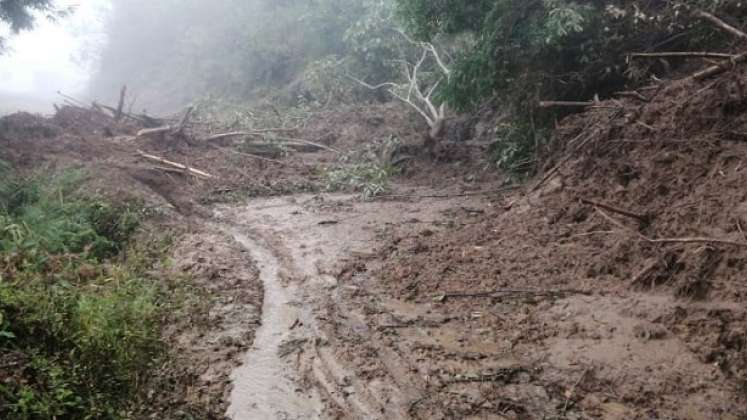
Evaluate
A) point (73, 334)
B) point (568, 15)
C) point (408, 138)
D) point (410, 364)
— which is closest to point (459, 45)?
point (408, 138)

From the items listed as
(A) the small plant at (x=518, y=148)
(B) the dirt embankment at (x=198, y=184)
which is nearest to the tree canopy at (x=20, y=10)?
(B) the dirt embankment at (x=198, y=184)

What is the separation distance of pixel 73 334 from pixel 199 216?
5.76 m

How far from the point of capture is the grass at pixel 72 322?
11.8 ft

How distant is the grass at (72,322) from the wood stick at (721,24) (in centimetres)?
707

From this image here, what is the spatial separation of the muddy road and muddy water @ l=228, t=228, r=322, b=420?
0.01 m

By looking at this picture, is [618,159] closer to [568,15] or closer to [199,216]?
[568,15]

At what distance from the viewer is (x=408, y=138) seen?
13.9 meters

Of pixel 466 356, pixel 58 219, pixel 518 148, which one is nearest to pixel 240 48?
pixel 518 148

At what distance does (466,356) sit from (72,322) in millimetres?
3185

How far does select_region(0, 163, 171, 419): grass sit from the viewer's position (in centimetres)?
358

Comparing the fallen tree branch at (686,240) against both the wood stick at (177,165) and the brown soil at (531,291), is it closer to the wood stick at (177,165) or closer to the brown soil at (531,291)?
the brown soil at (531,291)

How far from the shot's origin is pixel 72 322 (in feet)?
13.8

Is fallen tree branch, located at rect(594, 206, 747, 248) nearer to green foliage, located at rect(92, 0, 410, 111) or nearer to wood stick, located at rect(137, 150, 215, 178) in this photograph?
wood stick, located at rect(137, 150, 215, 178)

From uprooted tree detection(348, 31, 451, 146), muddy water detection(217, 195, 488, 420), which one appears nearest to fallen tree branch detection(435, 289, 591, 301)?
muddy water detection(217, 195, 488, 420)
